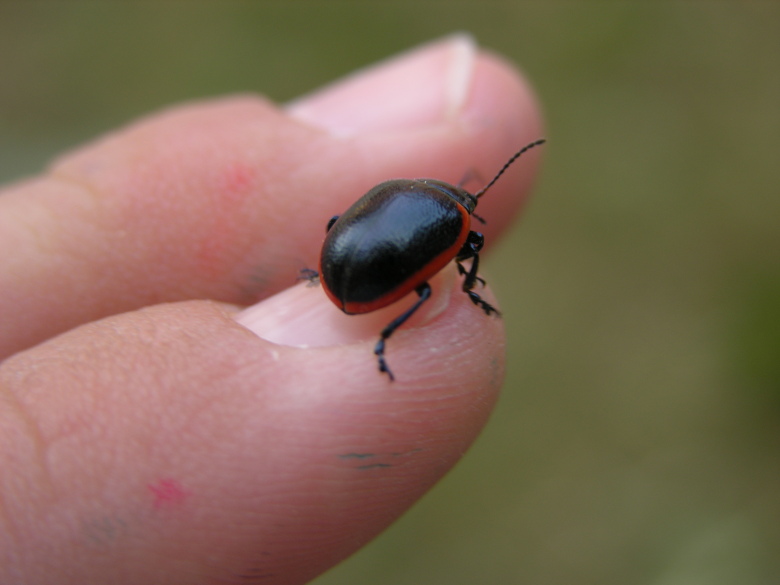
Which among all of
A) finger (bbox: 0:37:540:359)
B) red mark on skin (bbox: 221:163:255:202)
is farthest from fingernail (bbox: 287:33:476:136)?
red mark on skin (bbox: 221:163:255:202)

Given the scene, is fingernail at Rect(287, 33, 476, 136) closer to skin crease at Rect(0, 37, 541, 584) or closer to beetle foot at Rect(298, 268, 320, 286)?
skin crease at Rect(0, 37, 541, 584)

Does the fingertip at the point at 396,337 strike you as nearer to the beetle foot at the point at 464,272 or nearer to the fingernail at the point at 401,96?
the beetle foot at the point at 464,272

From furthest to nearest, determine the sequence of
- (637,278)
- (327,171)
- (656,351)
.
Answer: (637,278) < (656,351) < (327,171)

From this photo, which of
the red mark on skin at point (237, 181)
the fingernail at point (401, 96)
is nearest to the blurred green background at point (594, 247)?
the fingernail at point (401, 96)

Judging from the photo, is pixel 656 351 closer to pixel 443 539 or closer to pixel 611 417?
pixel 611 417

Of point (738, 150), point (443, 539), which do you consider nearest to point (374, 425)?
point (443, 539)

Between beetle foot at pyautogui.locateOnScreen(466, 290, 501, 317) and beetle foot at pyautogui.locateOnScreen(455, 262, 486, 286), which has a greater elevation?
beetle foot at pyautogui.locateOnScreen(455, 262, 486, 286)
